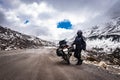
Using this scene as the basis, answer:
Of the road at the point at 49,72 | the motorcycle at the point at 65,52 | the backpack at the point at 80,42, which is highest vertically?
the backpack at the point at 80,42

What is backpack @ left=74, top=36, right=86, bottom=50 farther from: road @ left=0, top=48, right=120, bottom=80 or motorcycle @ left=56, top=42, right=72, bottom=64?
road @ left=0, top=48, right=120, bottom=80

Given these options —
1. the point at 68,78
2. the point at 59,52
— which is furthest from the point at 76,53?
the point at 68,78

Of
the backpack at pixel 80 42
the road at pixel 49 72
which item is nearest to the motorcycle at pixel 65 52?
the backpack at pixel 80 42

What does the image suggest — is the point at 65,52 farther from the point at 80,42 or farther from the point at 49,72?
the point at 49,72

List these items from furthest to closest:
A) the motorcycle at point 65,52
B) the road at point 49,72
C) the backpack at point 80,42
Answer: the motorcycle at point 65,52, the backpack at point 80,42, the road at point 49,72

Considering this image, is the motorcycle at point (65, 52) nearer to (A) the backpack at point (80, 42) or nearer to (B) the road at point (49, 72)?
(A) the backpack at point (80, 42)

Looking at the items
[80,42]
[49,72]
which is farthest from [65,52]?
[49,72]

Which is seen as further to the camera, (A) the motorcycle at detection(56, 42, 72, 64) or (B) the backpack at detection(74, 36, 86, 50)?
(A) the motorcycle at detection(56, 42, 72, 64)

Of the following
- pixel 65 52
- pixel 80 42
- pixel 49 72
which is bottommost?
pixel 49 72

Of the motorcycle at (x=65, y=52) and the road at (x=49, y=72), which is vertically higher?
the motorcycle at (x=65, y=52)

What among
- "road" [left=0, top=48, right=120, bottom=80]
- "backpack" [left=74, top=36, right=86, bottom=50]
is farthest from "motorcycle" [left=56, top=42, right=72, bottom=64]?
"road" [left=0, top=48, right=120, bottom=80]

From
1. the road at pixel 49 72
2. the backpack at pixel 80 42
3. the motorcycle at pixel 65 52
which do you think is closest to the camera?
the road at pixel 49 72

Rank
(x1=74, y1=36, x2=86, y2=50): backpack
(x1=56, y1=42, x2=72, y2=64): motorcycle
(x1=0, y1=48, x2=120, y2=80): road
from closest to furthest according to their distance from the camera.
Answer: (x1=0, y1=48, x2=120, y2=80): road
(x1=74, y1=36, x2=86, y2=50): backpack
(x1=56, y1=42, x2=72, y2=64): motorcycle

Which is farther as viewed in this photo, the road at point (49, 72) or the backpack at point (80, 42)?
the backpack at point (80, 42)
